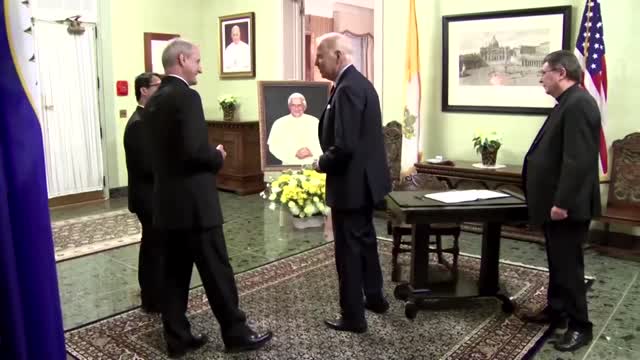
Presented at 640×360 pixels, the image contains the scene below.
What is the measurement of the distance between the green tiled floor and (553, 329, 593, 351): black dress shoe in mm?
36

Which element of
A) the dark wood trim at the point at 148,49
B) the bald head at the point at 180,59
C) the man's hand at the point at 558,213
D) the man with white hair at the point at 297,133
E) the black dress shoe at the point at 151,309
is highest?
the dark wood trim at the point at 148,49

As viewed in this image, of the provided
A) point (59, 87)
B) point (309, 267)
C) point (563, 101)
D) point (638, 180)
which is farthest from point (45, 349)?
point (59, 87)

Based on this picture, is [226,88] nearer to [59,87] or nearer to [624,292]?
[59,87]

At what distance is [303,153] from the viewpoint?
539cm

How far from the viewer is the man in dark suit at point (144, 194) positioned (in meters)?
3.20

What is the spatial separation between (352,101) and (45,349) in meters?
2.10

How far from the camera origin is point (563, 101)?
2943mm

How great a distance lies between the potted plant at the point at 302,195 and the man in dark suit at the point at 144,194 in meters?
2.01

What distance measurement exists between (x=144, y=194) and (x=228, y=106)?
15.5ft

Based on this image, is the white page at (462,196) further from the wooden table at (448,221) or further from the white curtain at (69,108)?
the white curtain at (69,108)

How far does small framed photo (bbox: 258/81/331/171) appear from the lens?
5.37 meters

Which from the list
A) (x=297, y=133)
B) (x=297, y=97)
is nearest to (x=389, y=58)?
(x=297, y=97)

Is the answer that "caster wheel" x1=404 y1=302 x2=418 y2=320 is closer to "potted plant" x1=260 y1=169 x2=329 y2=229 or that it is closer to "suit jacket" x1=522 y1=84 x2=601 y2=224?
"suit jacket" x1=522 y1=84 x2=601 y2=224

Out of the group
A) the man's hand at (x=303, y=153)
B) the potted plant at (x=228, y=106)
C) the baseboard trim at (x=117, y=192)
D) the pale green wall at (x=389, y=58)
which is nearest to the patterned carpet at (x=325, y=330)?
the man's hand at (x=303, y=153)
